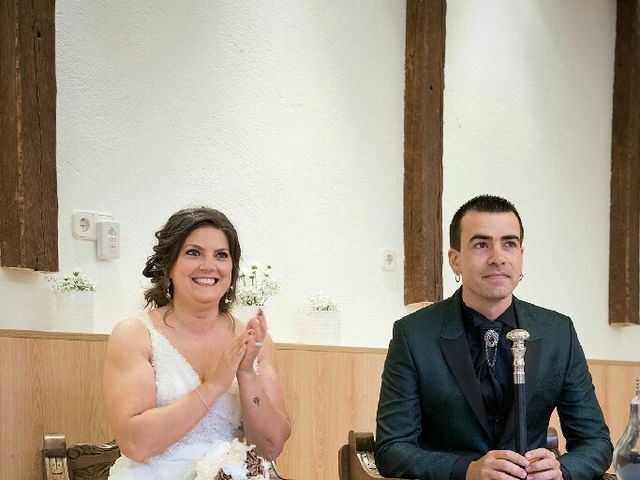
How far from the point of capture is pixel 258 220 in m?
5.31

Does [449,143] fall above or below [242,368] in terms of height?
above

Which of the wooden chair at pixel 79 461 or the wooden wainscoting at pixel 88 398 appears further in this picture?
the wooden wainscoting at pixel 88 398

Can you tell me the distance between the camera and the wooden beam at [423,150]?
6.02 m

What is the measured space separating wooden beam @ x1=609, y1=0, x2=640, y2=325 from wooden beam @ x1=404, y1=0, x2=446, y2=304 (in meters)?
1.84

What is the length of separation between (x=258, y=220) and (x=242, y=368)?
1.96 m

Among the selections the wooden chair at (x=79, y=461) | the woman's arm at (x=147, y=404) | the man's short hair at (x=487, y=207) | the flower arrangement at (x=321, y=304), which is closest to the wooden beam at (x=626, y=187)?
the flower arrangement at (x=321, y=304)

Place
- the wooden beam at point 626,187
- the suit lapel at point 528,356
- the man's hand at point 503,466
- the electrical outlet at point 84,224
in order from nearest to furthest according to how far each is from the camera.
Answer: the man's hand at point 503,466 → the suit lapel at point 528,356 → the electrical outlet at point 84,224 → the wooden beam at point 626,187

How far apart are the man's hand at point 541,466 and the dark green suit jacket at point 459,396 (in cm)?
25

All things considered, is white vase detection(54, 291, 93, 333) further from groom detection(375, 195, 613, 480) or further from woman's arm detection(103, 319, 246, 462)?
groom detection(375, 195, 613, 480)

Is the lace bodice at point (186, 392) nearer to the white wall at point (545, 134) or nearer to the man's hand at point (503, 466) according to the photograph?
the man's hand at point (503, 466)

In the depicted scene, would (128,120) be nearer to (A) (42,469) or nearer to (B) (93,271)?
(B) (93,271)

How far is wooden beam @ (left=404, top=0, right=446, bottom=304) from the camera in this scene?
602 centimetres

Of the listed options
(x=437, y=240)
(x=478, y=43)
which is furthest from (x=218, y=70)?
(x=478, y=43)

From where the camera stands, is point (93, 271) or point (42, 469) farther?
point (93, 271)
